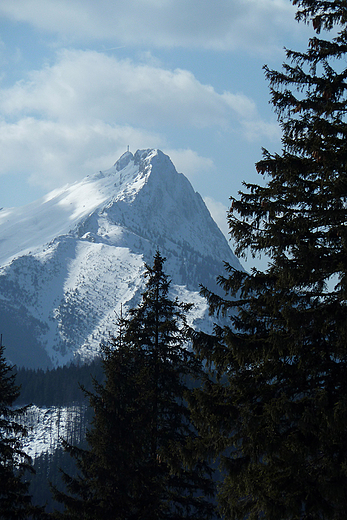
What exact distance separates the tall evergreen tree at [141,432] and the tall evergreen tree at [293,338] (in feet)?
16.1

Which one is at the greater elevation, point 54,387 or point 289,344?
point 54,387

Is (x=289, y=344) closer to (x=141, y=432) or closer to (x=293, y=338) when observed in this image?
(x=293, y=338)

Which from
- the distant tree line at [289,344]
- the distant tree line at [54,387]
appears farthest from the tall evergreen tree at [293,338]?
the distant tree line at [54,387]

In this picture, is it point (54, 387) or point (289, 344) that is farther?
point (54, 387)

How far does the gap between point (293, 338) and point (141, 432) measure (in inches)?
357

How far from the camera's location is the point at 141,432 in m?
16.7

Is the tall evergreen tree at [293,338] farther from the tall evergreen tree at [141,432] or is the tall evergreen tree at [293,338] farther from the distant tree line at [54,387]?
the distant tree line at [54,387]

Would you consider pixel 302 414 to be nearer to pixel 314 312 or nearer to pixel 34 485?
pixel 314 312

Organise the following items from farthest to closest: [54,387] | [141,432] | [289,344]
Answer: [54,387] < [141,432] < [289,344]

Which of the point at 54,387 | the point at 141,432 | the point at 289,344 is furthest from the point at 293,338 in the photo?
the point at 54,387

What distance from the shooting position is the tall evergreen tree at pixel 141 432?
51.9 ft

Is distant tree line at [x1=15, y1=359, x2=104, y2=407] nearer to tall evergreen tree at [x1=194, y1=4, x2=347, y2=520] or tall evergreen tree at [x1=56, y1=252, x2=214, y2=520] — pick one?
tall evergreen tree at [x1=56, y1=252, x2=214, y2=520]

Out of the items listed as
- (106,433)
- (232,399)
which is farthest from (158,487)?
(232,399)

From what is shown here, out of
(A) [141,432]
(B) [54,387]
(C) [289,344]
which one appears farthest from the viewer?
(B) [54,387]
